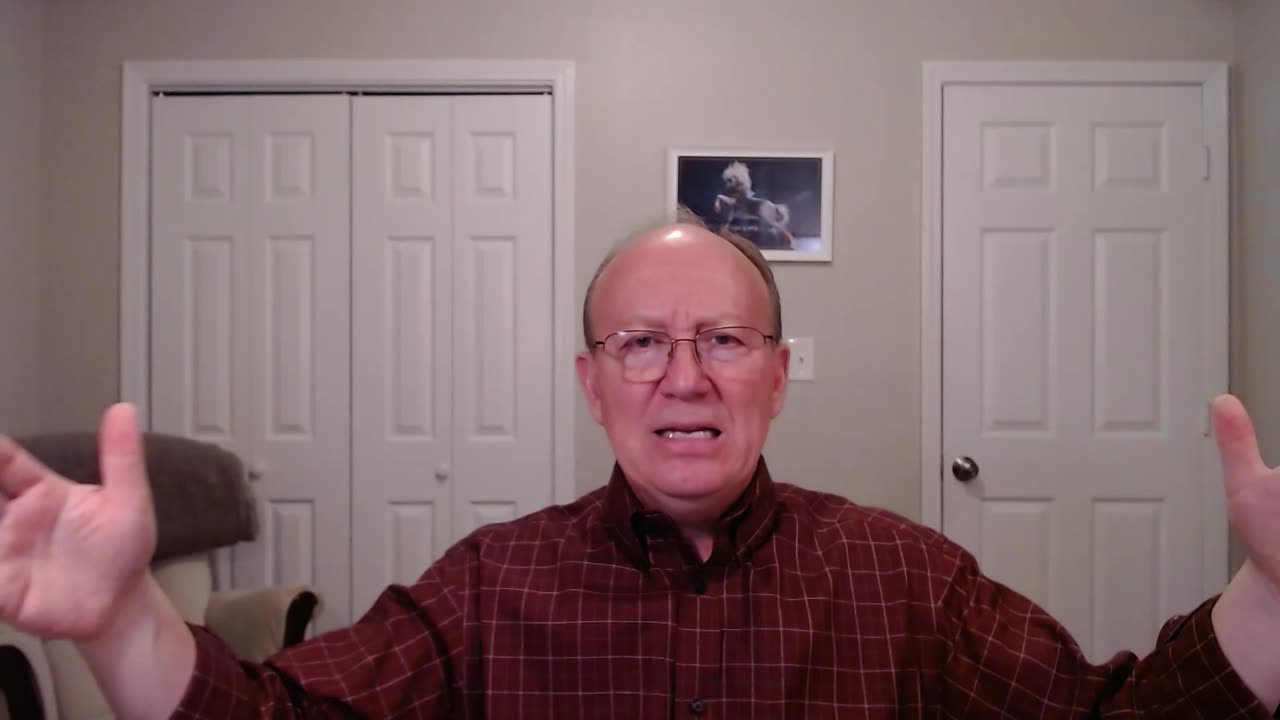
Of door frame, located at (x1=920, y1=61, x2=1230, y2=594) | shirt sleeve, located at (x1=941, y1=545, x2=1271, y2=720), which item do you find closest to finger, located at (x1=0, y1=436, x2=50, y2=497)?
shirt sleeve, located at (x1=941, y1=545, x2=1271, y2=720)

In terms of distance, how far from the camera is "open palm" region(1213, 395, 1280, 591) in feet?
1.85

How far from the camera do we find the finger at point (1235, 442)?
0.57 meters

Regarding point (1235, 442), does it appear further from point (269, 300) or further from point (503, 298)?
point (269, 300)

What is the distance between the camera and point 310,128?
2.17 meters

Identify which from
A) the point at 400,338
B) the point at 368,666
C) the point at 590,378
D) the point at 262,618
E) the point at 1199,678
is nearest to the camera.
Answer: the point at 1199,678

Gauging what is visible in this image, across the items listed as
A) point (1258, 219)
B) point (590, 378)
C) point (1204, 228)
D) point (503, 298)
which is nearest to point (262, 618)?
point (503, 298)

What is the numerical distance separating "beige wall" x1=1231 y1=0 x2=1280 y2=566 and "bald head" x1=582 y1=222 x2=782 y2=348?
6.56 ft

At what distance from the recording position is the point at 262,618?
1781 millimetres

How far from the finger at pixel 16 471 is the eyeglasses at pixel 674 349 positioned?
1.68ft

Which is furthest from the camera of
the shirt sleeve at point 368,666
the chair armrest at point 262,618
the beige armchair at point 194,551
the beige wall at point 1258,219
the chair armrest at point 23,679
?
the beige wall at point 1258,219

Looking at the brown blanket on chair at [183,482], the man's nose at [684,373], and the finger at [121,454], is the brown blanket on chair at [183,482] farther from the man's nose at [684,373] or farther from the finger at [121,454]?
the man's nose at [684,373]

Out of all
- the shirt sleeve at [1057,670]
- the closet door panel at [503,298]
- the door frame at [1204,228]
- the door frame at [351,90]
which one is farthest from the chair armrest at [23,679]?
the door frame at [1204,228]

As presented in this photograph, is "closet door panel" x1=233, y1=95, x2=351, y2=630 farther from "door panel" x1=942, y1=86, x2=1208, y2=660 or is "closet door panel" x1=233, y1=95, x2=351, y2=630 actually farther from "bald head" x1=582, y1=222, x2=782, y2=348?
"door panel" x1=942, y1=86, x2=1208, y2=660

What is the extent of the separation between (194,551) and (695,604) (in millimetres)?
1677
